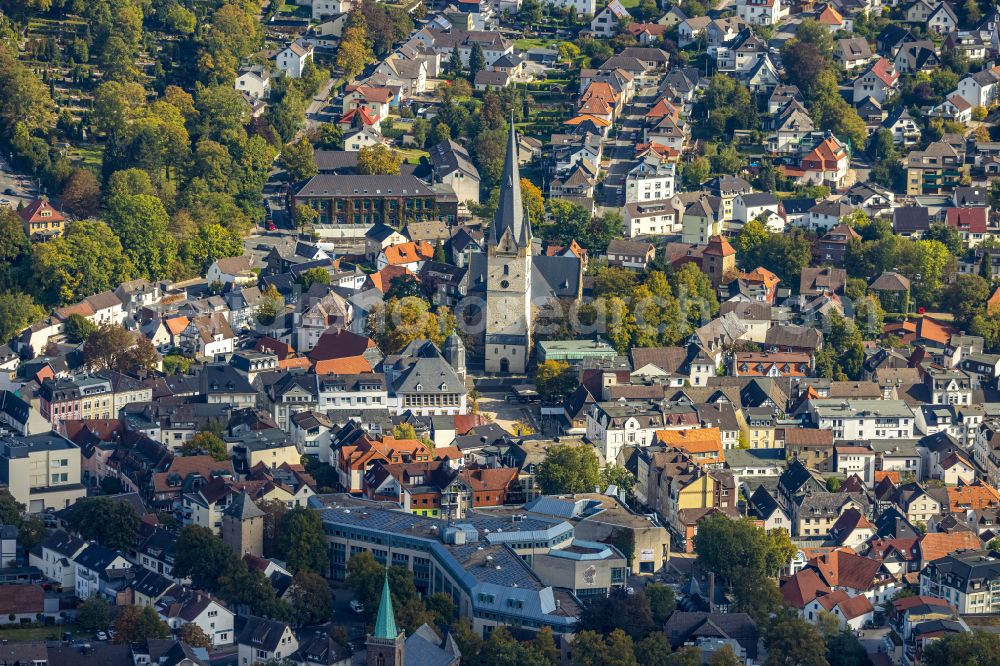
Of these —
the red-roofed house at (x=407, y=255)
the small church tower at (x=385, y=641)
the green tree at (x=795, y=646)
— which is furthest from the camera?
the red-roofed house at (x=407, y=255)

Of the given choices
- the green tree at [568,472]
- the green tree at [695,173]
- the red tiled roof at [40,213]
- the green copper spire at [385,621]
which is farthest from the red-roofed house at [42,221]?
the green copper spire at [385,621]

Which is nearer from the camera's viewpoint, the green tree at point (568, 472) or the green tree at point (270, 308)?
the green tree at point (568, 472)

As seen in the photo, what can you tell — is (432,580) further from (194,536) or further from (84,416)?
(84,416)

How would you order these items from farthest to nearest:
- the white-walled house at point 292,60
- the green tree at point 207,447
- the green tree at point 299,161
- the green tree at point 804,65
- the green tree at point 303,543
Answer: the white-walled house at point 292,60
the green tree at point 804,65
the green tree at point 299,161
the green tree at point 207,447
the green tree at point 303,543

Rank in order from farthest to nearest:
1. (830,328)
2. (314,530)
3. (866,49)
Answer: (866,49), (830,328), (314,530)

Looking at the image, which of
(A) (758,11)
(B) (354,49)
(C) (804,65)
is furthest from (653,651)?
(A) (758,11)

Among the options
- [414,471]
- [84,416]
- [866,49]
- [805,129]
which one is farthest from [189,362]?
[866,49]

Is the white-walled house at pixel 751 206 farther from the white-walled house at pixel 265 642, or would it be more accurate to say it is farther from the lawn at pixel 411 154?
the white-walled house at pixel 265 642
